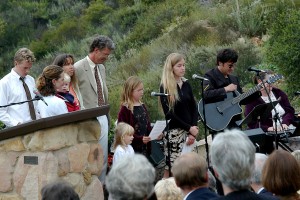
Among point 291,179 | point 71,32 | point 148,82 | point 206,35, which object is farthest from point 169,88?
point 71,32

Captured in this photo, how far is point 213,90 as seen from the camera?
30.8 feet

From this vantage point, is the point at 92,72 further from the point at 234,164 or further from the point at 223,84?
the point at 234,164

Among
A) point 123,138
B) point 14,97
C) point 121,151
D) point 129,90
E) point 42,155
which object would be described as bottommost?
point 121,151

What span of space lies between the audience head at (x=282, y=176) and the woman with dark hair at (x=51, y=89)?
3.21 meters

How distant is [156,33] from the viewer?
91.1 ft

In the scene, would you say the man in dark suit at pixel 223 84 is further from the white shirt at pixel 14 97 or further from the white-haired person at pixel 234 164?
the white-haired person at pixel 234 164

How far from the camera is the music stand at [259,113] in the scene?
901cm

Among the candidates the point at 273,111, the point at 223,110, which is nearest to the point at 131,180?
the point at 223,110

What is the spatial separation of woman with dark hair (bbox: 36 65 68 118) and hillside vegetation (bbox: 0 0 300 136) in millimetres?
6397

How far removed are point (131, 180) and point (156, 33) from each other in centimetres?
2360

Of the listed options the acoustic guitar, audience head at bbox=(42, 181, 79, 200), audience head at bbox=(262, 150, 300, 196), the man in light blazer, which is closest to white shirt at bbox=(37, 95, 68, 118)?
the man in light blazer

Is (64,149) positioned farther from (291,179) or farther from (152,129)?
(291,179)

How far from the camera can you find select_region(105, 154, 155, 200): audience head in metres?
4.35

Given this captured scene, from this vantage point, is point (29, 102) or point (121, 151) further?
point (121, 151)
